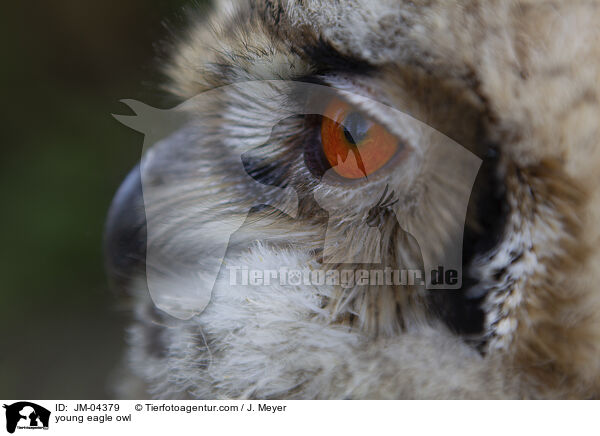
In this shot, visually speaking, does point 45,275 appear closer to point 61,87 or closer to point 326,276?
point 61,87

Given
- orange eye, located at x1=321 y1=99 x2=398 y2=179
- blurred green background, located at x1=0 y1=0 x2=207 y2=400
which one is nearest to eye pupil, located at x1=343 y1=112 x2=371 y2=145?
orange eye, located at x1=321 y1=99 x2=398 y2=179

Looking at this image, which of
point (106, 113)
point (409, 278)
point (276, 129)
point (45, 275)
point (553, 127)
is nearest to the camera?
point (553, 127)
